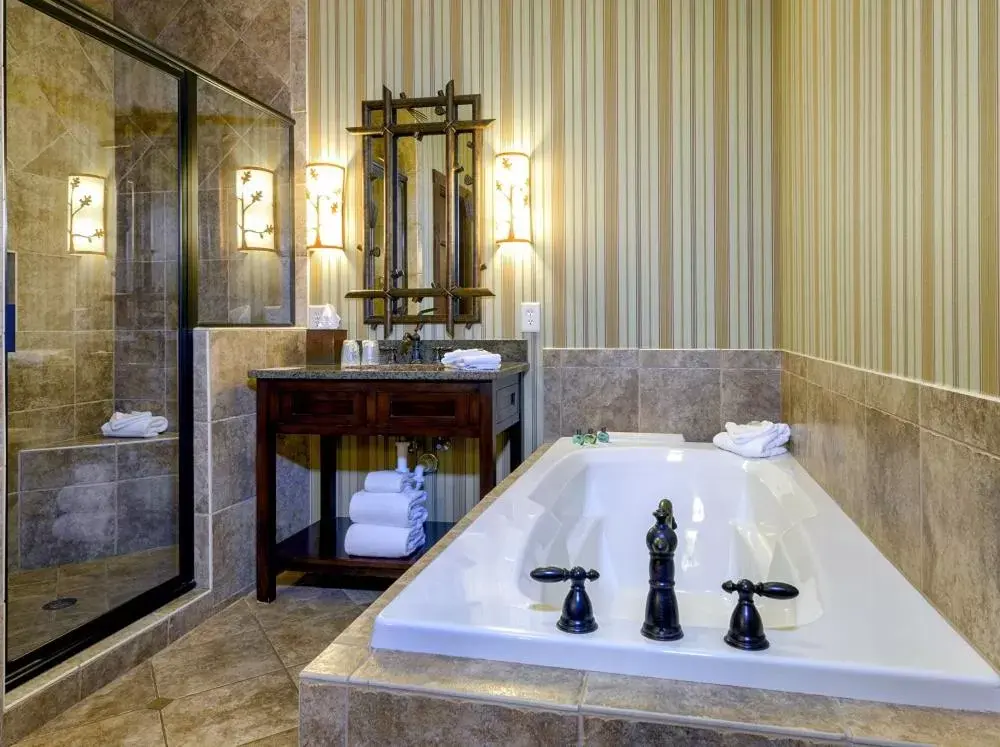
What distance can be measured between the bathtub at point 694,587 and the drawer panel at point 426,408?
351 millimetres

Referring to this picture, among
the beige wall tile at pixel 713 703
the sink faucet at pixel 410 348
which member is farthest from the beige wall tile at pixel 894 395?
the sink faucet at pixel 410 348

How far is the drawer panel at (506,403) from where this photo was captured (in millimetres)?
2486

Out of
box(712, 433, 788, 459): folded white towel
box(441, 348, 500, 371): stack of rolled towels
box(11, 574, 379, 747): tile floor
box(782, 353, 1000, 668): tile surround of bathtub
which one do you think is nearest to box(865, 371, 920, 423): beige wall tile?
box(782, 353, 1000, 668): tile surround of bathtub

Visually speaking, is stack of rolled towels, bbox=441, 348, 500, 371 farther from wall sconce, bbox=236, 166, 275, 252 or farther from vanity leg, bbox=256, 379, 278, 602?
→ wall sconce, bbox=236, 166, 275, 252

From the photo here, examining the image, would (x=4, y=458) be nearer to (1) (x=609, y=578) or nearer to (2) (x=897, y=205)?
(1) (x=609, y=578)

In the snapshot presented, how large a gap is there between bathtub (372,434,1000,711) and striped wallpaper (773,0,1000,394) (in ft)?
1.23

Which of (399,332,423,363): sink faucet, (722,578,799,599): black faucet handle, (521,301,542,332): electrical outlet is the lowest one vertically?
(722,578,799,599): black faucet handle

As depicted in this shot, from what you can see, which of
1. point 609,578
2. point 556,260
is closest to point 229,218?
point 556,260

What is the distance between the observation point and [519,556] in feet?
4.48

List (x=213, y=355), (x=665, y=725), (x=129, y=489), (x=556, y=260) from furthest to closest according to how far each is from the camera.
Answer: (x=556, y=260) < (x=213, y=355) < (x=129, y=489) < (x=665, y=725)

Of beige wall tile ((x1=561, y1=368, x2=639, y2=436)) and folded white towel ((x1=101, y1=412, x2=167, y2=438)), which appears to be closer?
folded white towel ((x1=101, y1=412, x2=167, y2=438))

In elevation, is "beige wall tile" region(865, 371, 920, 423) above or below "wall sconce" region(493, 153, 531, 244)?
below

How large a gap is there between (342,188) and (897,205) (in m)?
2.28

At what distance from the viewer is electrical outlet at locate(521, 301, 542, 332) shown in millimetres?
2922
